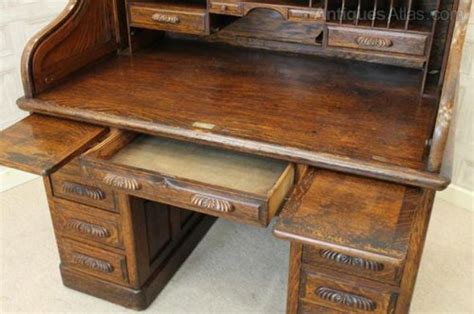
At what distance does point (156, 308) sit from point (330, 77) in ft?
2.99

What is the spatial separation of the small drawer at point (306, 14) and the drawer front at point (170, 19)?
28 cm

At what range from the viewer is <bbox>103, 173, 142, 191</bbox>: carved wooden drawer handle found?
1184 mm

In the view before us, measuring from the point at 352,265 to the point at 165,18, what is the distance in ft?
3.05

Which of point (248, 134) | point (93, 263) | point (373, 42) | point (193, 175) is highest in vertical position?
A: point (373, 42)

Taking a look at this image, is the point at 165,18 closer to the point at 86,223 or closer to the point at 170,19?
the point at 170,19

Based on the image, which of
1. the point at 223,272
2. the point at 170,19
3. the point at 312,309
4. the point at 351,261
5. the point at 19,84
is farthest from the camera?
the point at 19,84

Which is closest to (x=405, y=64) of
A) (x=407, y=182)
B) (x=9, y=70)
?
(x=407, y=182)

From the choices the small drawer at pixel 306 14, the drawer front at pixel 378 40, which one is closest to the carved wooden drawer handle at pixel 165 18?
the small drawer at pixel 306 14

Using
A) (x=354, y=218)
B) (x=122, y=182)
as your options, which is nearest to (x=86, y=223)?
(x=122, y=182)

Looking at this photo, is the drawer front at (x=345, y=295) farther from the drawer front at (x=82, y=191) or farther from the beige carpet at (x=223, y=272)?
the drawer front at (x=82, y=191)

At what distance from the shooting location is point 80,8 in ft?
5.09

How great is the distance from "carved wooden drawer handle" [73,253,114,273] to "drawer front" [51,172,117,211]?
0.70ft

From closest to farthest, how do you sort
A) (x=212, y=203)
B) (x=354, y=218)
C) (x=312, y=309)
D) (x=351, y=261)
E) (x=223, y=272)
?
(x=354, y=218) → (x=212, y=203) → (x=351, y=261) → (x=312, y=309) → (x=223, y=272)

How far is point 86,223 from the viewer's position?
5.08ft
